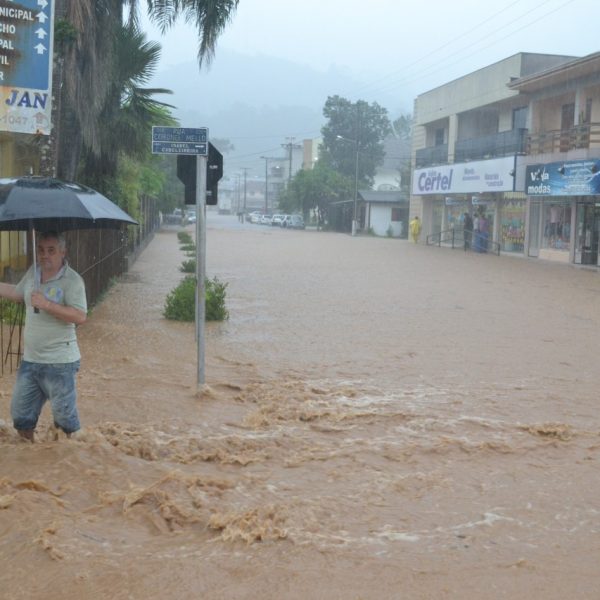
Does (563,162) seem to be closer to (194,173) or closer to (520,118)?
(520,118)

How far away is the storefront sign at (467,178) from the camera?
33.8 m

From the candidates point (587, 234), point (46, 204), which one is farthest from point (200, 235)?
point (587, 234)

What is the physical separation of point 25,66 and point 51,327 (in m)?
4.70

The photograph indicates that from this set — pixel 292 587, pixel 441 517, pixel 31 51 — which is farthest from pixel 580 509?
pixel 31 51

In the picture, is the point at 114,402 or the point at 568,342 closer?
the point at 114,402

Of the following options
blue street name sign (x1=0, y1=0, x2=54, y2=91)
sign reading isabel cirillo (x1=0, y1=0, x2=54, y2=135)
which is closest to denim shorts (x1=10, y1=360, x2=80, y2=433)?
sign reading isabel cirillo (x1=0, y1=0, x2=54, y2=135)

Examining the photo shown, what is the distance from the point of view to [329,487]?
5785 mm

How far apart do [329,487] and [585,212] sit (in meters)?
25.5

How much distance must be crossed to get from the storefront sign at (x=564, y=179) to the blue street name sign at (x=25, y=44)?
68.9 ft

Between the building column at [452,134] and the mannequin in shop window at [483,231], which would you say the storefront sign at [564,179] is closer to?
the mannequin in shop window at [483,231]

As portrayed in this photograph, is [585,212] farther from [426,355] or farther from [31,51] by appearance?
[31,51]

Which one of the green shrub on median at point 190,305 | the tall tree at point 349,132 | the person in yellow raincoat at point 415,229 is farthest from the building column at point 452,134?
the tall tree at point 349,132

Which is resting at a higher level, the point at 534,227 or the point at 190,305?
the point at 534,227

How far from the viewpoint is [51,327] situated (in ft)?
17.9
